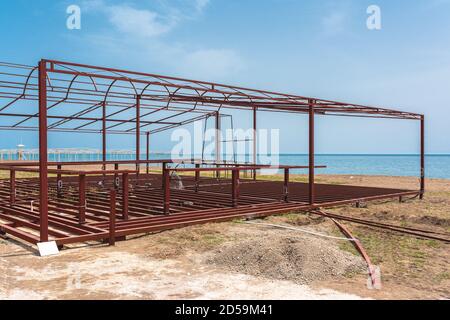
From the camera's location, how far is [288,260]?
494 centimetres

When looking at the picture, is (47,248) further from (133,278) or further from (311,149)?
(311,149)

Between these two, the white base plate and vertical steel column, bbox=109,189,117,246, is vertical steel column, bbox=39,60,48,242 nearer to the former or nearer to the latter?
the white base plate

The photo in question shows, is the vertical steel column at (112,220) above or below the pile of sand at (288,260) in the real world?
above

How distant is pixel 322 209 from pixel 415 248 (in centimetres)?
391

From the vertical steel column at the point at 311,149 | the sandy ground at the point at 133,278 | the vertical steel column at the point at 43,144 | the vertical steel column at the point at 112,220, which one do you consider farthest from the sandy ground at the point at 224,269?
the vertical steel column at the point at 311,149

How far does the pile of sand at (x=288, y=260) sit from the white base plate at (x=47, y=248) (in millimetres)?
2155

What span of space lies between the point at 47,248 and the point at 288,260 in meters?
3.25

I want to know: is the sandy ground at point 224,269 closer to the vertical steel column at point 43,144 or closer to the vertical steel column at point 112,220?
the vertical steel column at point 112,220

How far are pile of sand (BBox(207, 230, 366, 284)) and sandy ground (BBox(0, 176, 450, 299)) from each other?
12 millimetres

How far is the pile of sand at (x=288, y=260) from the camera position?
4598 millimetres

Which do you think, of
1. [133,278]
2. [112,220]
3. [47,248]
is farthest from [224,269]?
[47,248]

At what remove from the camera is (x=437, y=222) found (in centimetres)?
873
